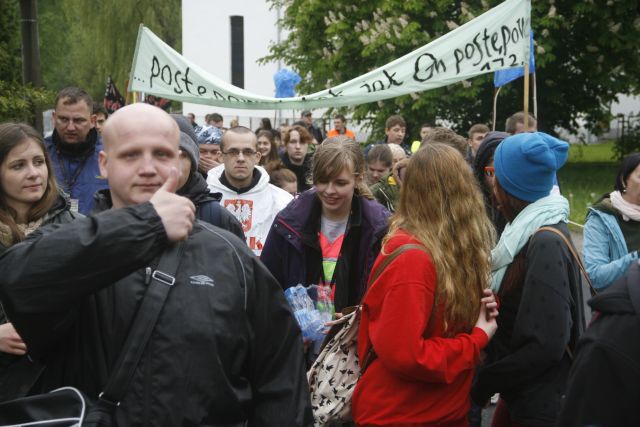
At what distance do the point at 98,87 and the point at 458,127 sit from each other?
1378 inches

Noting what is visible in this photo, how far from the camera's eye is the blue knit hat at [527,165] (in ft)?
12.1

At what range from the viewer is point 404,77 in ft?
25.2

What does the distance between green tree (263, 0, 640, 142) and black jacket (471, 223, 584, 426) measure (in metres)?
17.7

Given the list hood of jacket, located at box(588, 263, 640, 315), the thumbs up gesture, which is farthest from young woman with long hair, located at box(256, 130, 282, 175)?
hood of jacket, located at box(588, 263, 640, 315)

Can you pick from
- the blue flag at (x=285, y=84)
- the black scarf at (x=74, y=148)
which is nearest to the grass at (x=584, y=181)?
the blue flag at (x=285, y=84)

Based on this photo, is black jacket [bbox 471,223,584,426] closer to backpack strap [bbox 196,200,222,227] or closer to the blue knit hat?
the blue knit hat

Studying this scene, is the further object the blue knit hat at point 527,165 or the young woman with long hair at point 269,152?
the young woman with long hair at point 269,152

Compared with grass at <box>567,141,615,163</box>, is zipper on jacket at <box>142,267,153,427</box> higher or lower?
lower

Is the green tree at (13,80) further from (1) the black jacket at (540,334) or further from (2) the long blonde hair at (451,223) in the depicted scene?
(1) the black jacket at (540,334)

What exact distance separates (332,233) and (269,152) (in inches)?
205

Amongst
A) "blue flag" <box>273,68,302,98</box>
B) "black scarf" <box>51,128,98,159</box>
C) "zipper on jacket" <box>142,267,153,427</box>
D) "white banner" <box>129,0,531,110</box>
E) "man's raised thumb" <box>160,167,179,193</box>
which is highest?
"blue flag" <box>273,68,302,98</box>

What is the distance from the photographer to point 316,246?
4742mm

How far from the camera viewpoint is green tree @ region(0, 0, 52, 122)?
8688 millimetres

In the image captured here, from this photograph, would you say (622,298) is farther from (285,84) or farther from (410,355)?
(285,84)
